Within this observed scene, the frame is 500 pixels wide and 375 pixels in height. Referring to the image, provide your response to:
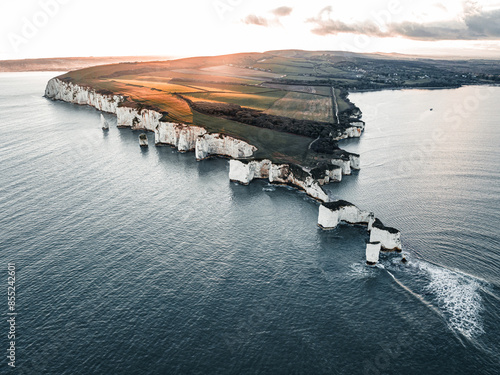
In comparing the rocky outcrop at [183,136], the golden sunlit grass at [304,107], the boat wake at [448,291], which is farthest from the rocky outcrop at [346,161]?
the golden sunlit grass at [304,107]

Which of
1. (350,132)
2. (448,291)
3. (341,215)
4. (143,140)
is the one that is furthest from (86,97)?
(448,291)

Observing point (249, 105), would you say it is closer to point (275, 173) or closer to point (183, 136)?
point (183, 136)

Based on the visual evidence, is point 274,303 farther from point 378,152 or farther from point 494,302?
point 378,152

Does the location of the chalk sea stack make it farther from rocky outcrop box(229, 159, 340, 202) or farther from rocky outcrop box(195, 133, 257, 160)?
rocky outcrop box(229, 159, 340, 202)

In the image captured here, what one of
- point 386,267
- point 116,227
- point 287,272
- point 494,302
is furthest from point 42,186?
point 494,302

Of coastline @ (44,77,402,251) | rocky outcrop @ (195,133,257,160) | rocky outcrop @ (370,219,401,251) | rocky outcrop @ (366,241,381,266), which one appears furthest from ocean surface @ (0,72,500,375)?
rocky outcrop @ (195,133,257,160)

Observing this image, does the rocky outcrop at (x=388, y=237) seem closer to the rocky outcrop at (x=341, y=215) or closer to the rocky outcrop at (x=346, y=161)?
the rocky outcrop at (x=341, y=215)
